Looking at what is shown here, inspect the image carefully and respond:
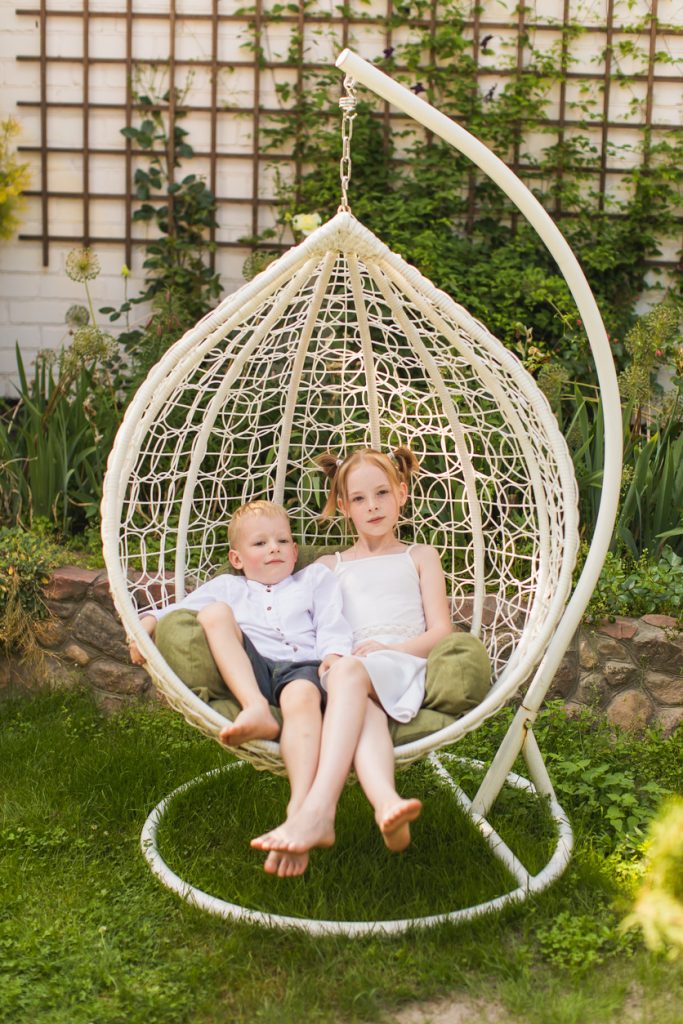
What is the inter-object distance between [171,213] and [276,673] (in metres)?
2.37

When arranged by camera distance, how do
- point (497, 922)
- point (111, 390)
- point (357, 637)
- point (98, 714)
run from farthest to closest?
point (111, 390) < point (98, 714) < point (357, 637) < point (497, 922)

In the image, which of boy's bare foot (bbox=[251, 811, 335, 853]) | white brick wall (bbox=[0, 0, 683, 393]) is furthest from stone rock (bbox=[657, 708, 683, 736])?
white brick wall (bbox=[0, 0, 683, 393])

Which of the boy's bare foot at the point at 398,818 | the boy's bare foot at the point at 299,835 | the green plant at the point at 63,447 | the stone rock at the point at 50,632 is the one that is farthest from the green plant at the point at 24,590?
the boy's bare foot at the point at 398,818

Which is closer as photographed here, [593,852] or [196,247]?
[593,852]

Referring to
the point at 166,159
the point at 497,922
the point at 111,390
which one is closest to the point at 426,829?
the point at 497,922

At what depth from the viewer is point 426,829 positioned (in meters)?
2.17

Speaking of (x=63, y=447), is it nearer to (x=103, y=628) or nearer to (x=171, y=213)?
(x=103, y=628)

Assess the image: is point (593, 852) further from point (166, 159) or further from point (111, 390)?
point (166, 159)

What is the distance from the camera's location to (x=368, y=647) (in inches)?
86.7

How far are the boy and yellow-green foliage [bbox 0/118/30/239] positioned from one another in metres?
2.02

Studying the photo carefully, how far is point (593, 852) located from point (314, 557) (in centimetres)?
90

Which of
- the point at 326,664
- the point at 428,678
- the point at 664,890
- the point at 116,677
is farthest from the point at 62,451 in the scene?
the point at 664,890

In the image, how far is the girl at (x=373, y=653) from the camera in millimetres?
1706

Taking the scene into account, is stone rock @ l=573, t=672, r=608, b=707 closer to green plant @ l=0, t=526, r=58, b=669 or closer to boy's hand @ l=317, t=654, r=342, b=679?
boy's hand @ l=317, t=654, r=342, b=679
